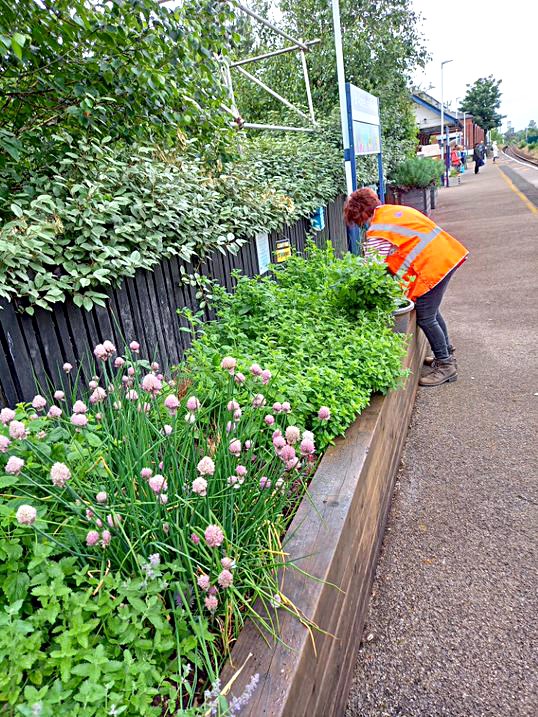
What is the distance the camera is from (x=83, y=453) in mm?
1549

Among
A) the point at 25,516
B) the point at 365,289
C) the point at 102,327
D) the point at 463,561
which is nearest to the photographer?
the point at 25,516

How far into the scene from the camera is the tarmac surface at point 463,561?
1857 mm

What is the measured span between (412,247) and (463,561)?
2594 millimetres

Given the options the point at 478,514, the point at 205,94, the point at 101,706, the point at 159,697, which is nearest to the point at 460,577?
the point at 478,514

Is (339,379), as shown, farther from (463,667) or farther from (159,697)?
(159,697)

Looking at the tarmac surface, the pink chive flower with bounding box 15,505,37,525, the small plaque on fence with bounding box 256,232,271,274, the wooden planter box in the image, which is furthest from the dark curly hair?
the pink chive flower with bounding box 15,505,37,525

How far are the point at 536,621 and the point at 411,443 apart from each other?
163 centimetres

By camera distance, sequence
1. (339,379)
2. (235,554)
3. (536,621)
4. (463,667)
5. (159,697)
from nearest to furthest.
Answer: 1. (159,697)
2. (235,554)
3. (463,667)
4. (536,621)
5. (339,379)

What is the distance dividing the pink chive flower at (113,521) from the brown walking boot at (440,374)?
374cm

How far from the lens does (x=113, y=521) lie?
1.32 m

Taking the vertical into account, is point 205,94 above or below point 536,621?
above

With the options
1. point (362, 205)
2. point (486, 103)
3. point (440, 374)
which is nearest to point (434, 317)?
point (440, 374)

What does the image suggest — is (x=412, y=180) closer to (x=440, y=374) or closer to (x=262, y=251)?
(x=262, y=251)

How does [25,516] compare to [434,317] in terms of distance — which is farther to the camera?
[434,317]
